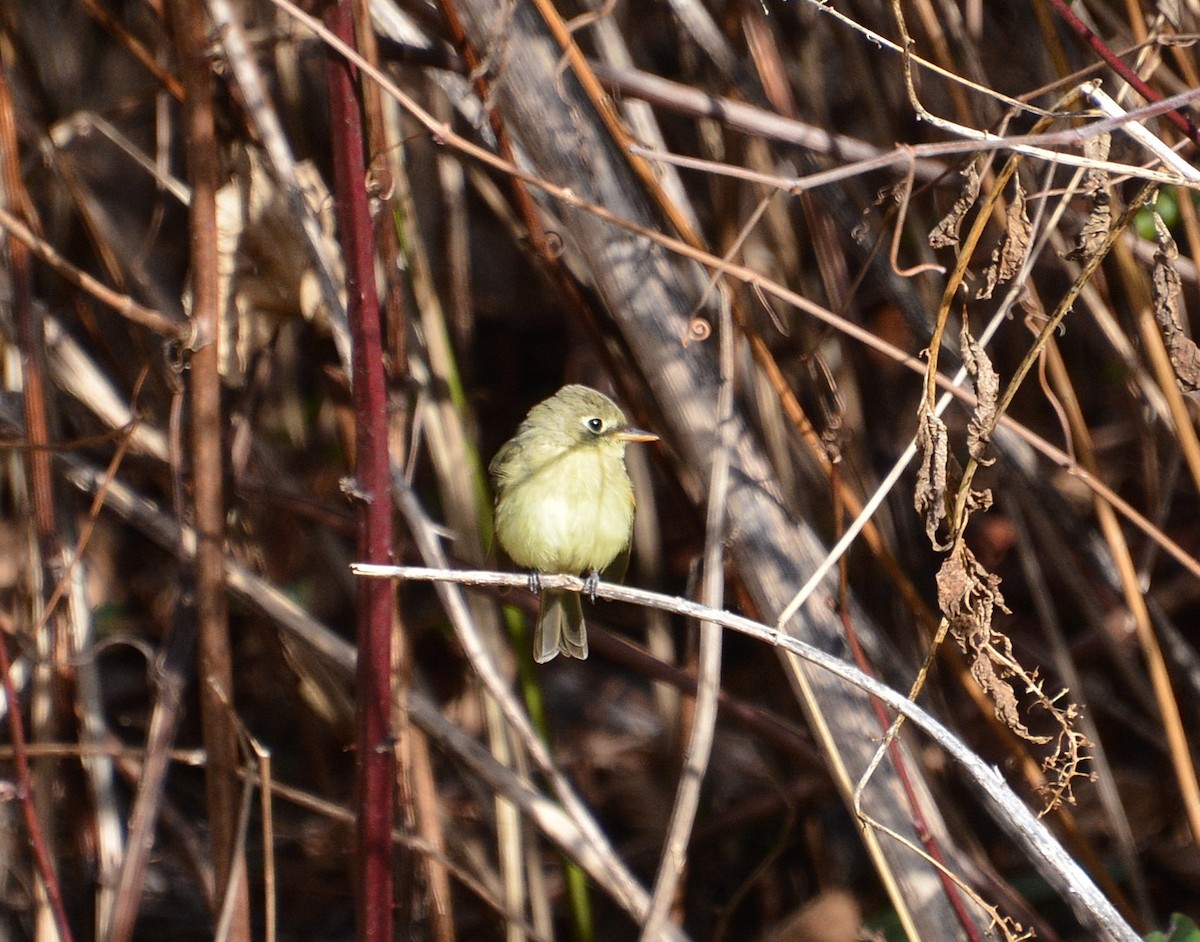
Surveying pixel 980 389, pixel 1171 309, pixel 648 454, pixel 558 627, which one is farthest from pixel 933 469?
pixel 648 454

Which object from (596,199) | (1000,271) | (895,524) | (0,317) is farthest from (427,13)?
(895,524)

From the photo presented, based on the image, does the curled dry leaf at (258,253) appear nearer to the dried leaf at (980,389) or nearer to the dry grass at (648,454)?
the dry grass at (648,454)

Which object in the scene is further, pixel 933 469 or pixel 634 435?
pixel 634 435

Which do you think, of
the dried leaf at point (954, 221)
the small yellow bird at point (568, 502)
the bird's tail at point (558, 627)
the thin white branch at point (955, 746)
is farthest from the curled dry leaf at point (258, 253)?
the dried leaf at point (954, 221)

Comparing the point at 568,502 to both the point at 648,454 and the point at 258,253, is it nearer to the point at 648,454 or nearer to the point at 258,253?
the point at 648,454

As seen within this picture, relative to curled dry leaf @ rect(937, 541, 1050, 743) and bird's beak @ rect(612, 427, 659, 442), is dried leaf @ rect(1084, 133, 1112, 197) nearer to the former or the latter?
curled dry leaf @ rect(937, 541, 1050, 743)

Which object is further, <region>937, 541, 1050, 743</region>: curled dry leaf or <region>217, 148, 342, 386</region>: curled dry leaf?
<region>217, 148, 342, 386</region>: curled dry leaf

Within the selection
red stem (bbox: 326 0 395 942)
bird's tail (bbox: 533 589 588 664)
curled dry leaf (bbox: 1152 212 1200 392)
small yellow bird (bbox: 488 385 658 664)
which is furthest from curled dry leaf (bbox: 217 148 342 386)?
curled dry leaf (bbox: 1152 212 1200 392)
